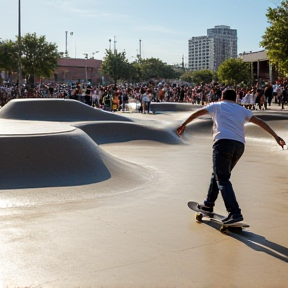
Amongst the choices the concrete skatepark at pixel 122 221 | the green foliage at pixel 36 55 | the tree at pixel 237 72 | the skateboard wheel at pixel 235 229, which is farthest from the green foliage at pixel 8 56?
the skateboard wheel at pixel 235 229

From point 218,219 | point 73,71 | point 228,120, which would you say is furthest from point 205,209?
point 73,71

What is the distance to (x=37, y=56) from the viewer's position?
5719 cm

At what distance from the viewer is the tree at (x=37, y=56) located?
188 ft

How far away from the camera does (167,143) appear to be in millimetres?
14922

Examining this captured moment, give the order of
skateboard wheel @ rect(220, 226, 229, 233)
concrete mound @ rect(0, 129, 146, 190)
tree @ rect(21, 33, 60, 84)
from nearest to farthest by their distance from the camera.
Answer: skateboard wheel @ rect(220, 226, 229, 233)
concrete mound @ rect(0, 129, 146, 190)
tree @ rect(21, 33, 60, 84)

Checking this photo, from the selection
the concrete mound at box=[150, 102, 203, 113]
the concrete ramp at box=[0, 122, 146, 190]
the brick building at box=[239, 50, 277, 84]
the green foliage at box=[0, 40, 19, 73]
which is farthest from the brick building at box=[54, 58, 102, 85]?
the concrete ramp at box=[0, 122, 146, 190]

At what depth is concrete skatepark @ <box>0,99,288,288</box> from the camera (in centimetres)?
386

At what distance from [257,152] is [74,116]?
6.56 meters

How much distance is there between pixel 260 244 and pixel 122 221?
157 cm

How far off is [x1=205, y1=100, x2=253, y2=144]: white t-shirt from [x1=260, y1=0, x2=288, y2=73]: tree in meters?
23.9

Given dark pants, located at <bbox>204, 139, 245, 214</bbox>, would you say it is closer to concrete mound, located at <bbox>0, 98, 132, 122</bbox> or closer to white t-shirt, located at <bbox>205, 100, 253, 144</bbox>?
white t-shirt, located at <bbox>205, 100, 253, 144</bbox>

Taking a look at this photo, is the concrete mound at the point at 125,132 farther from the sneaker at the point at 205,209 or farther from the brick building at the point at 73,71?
the brick building at the point at 73,71

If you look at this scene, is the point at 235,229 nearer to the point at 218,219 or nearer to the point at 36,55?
the point at 218,219

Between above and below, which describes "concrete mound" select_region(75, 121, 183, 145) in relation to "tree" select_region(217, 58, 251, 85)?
below
